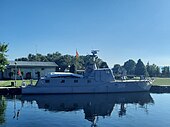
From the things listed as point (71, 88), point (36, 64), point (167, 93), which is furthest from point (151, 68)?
point (71, 88)

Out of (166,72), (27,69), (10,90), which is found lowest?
(10,90)

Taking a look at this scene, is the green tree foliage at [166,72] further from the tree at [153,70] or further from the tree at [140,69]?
the tree at [140,69]

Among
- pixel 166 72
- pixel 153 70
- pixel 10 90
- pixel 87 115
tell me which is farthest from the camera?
pixel 153 70

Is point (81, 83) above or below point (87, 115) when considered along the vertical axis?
above

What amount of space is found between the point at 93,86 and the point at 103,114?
829 inches

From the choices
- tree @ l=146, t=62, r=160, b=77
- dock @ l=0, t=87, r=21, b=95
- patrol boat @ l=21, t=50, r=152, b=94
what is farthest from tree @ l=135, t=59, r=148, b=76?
dock @ l=0, t=87, r=21, b=95

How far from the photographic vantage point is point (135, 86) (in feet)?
178

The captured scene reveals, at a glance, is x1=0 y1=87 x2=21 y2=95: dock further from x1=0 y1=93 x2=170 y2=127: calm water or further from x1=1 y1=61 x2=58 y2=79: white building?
x1=1 y1=61 x2=58 y2=79: white building

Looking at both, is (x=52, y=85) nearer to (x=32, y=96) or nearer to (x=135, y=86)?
(x=32, y=96)

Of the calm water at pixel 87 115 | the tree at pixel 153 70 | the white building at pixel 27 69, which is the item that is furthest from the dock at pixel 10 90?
the tree at pixel 153 70

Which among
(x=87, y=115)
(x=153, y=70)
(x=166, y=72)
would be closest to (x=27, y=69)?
(x=153, y=70)

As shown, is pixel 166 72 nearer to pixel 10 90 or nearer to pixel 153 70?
pixel 153 70

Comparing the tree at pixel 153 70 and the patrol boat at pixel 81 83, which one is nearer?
the patrol boat at pixel 81 83

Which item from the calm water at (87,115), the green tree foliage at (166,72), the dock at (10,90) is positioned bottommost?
the calm water at (87,115)
